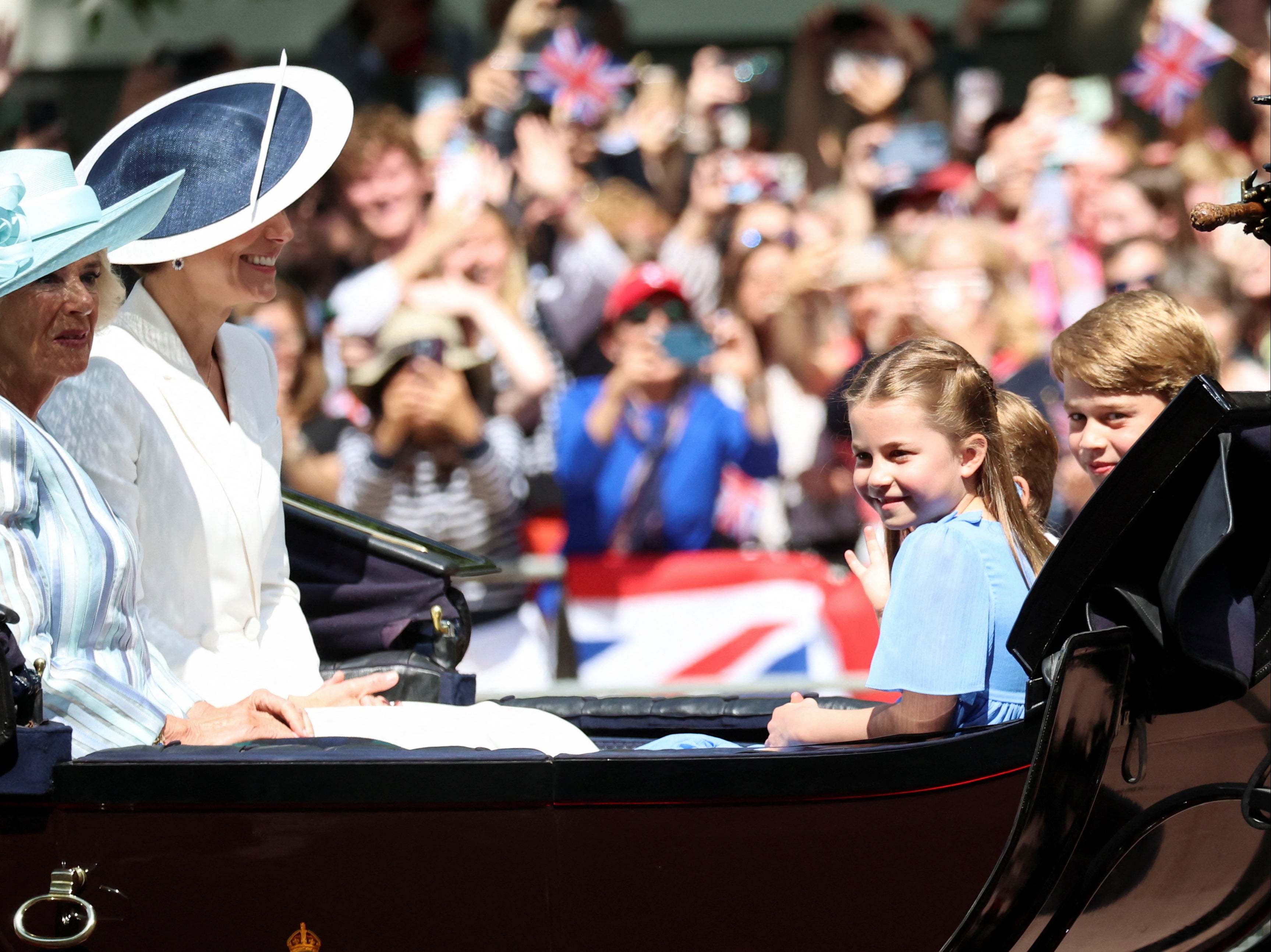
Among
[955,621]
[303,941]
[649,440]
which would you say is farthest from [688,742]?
[649,440]

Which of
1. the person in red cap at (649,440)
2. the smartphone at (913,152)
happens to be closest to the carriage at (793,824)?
the person in red cap at (649,440)

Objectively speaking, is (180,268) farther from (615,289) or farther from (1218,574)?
(615,289)

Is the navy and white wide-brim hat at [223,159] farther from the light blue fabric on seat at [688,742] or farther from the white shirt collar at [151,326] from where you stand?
the light blue fabric on seat at [688,742]

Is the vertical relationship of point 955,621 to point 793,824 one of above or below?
above

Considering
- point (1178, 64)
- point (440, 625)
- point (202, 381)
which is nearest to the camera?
point (202, 381)

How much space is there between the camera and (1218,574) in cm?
198

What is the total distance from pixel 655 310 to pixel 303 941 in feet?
9.77

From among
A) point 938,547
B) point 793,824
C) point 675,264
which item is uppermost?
point 675,264

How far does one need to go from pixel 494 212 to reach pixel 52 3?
260 centimetres

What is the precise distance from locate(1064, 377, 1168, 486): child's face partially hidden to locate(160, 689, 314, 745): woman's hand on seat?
4.99ft

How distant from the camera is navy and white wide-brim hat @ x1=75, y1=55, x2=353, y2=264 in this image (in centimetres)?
266

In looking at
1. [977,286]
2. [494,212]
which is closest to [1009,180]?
[977,286]

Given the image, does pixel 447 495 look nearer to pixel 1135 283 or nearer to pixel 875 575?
pixel 875 575

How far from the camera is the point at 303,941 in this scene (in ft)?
6.89
